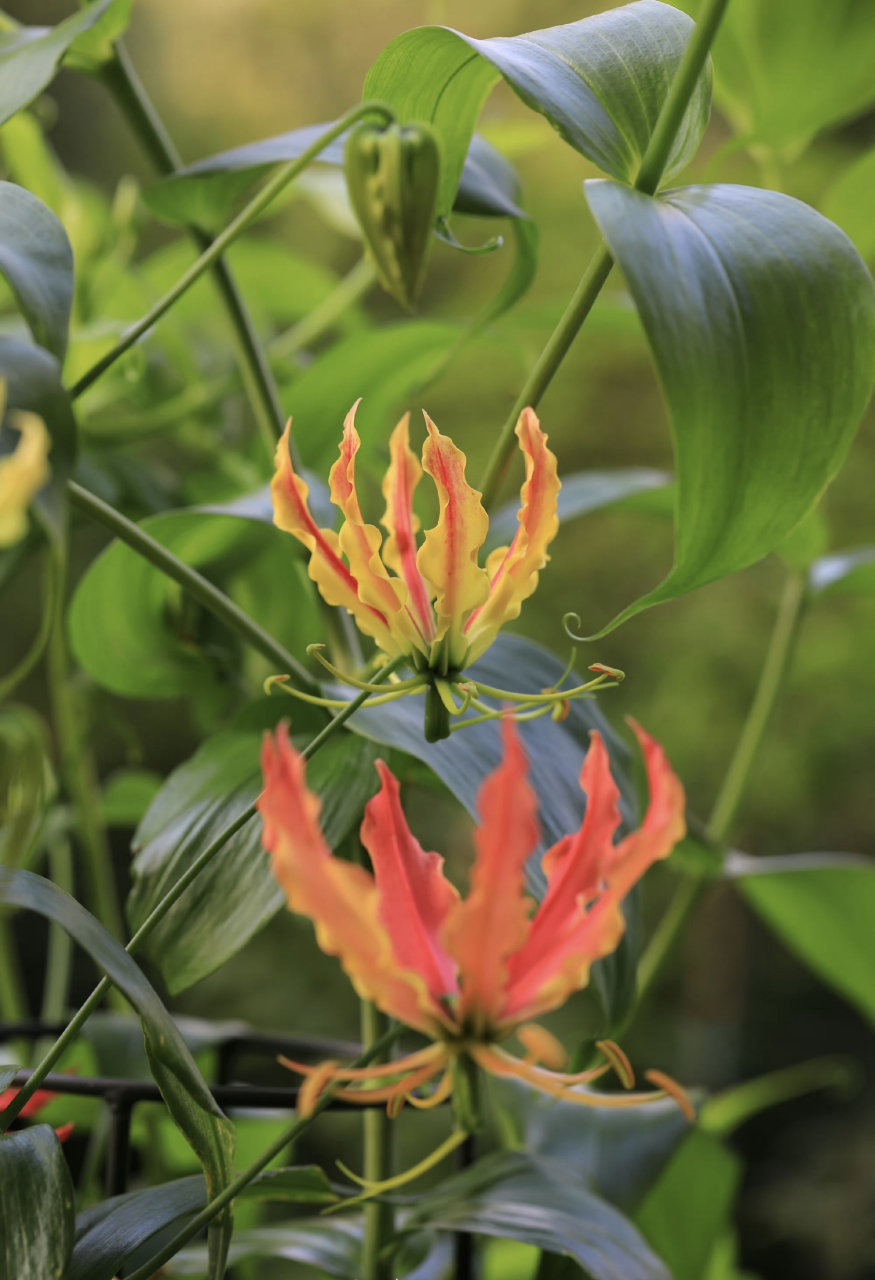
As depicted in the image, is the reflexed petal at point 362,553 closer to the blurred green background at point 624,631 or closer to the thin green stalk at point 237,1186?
the thin green stalk at point 237,1186

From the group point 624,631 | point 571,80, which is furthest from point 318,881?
point 624,631

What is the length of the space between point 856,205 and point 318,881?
567 mm

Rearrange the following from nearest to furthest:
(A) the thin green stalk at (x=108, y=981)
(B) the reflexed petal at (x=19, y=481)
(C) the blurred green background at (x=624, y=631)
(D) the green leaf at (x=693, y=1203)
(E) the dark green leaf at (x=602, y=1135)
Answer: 1. (B) the reflexed petal at (x=19, y=481)
2. (A) the thin green stalk at (x=108, y=981)
3. (E) the dark green leaf at (x=602, y=1135)
4. (D) the green leaf at (x=693, y=1203)
5. (C) the blurred green background at (x=624, y=631)

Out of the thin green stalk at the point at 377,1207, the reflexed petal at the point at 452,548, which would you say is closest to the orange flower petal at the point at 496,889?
the reflexed petal at the point at 452,548

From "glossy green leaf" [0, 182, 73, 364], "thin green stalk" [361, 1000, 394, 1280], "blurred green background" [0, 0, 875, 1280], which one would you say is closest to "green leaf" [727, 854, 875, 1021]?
"thin green stalk" [361, 1000, 394, 1280]

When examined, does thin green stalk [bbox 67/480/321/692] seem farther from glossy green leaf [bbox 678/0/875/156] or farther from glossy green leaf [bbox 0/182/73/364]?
glossy green leaf [bbox 678/0/875/156]

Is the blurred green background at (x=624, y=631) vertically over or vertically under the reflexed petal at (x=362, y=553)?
under

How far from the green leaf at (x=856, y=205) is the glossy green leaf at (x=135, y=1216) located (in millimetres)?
543

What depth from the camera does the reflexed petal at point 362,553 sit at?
0.99 ft

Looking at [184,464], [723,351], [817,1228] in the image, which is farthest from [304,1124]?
[817,1228]

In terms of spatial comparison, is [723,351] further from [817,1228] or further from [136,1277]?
[817,1228]

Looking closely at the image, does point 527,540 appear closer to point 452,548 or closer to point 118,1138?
point 452,548

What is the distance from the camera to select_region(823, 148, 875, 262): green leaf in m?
0.61

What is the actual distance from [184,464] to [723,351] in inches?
65.5
